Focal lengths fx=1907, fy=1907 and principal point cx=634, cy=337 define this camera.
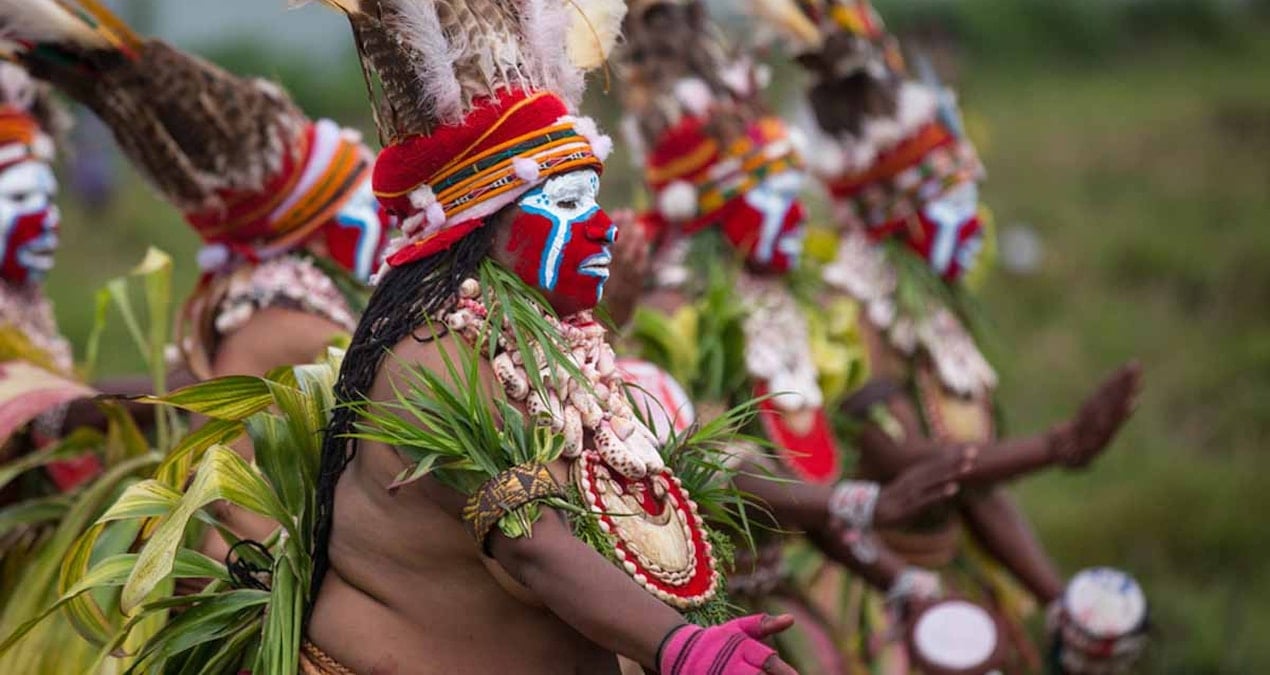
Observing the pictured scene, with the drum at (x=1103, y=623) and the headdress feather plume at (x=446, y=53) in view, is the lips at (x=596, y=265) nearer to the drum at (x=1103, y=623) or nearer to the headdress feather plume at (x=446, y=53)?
the headdress feather plume at (x=446, y=53)

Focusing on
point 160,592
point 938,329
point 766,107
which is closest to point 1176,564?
point 938,329

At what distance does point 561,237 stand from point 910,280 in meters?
3.10

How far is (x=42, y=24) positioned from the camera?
4.25 m

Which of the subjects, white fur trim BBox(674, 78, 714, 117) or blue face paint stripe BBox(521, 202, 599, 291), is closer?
blue face paint stripe BBox(521, 202, 599, 291)

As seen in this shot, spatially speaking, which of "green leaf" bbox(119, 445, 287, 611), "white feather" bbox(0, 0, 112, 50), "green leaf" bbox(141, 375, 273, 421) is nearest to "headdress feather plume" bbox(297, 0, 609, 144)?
"green leaf" bbox(141, 375, 273, 421)

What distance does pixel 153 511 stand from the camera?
348cm

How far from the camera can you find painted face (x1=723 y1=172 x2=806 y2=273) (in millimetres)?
5691

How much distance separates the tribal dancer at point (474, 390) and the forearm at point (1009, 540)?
2.91 metres

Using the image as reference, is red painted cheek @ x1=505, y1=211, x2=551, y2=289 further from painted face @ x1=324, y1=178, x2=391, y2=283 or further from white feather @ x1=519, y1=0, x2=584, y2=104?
painted face @ x1=324, y1=178, x2=391, y2=283

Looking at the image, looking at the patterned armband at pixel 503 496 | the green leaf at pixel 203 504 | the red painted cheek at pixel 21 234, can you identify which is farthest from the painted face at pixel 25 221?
the patterned armband at pixel 503 496

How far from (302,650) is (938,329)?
3216mm

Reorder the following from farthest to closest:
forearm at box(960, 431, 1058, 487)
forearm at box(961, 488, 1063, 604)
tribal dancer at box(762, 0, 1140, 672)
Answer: forearm at box(961, 488, 1063, 604)
tribal dancer at box(762, 0, 1140, 672)
forearm at box(960, 431, 1058, 487)

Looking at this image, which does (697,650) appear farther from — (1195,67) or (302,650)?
(1195,67)

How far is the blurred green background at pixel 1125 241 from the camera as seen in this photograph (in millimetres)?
9312
